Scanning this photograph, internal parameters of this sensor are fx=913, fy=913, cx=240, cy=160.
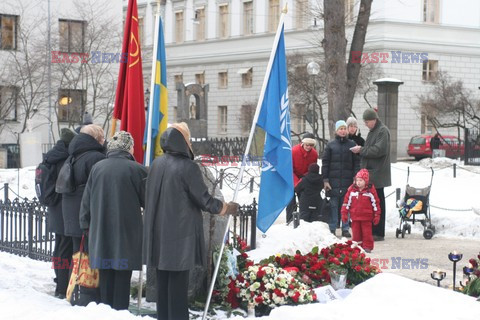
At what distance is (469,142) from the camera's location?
29594 millimetres

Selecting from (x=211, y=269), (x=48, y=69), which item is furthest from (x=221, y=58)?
(x=211, y=269)

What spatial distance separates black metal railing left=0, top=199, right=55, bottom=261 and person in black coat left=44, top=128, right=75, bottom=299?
6.94 ft

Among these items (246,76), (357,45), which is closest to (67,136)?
(357,45)

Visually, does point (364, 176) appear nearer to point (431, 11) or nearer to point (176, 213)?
point (176, 213)

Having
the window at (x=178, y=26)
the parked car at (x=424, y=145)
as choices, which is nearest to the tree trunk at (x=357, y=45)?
the parked car at (x=424, y=145)

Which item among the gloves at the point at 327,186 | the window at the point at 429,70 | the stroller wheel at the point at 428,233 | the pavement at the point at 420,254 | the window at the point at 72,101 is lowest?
the pavement at the point at 420,254

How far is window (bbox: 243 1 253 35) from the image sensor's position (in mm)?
56531

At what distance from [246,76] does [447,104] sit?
53.7ft

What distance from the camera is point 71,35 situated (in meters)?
40.9

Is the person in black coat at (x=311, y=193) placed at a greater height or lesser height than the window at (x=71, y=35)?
lesser

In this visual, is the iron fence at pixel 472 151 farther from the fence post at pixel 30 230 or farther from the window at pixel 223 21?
the window at pixel 223 21

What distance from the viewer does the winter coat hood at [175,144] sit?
7.61 meters

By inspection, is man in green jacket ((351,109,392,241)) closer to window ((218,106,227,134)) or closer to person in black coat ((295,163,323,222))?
person in black coat ((295,163,323,222))

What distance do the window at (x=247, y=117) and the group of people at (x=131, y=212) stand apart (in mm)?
40430
